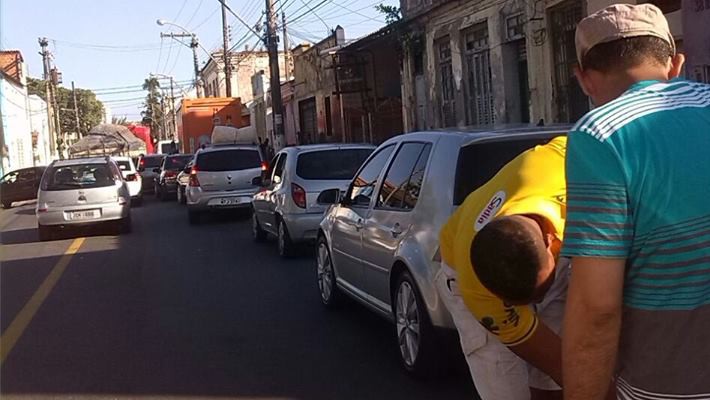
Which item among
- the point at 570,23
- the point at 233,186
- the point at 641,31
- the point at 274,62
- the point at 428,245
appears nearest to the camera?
the point at 641,31

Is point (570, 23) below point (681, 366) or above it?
above

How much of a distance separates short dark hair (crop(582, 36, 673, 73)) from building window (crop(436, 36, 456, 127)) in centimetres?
2023

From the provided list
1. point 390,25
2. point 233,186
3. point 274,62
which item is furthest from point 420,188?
point 274,62

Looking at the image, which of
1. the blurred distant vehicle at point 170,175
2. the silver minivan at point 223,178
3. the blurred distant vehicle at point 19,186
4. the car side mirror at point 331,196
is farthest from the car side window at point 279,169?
the blurred distant vehicle at point 19,186

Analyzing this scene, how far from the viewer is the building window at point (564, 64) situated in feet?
54.8

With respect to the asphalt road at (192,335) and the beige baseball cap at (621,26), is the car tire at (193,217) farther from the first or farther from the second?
the beige baseball cap at (621,26)

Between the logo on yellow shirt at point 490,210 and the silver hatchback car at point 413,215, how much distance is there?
2.64m

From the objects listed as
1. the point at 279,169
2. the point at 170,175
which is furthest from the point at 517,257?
the point at 170,175

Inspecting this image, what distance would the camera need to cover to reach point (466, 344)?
3.50 m

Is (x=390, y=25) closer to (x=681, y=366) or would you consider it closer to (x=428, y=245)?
(x=428, y=245)

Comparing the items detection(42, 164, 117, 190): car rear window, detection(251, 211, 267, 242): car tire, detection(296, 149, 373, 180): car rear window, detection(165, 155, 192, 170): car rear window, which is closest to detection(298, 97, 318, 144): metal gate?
detection(165, 155, 192, 170): car rear window

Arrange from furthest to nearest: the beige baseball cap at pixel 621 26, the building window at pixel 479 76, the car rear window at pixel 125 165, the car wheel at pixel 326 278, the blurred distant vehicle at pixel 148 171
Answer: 1. the blurred distant vehicle at pixel 148 171
2. the car rear window at pixel 125 165
3. the building window at pixel 479 76
4. the car wheel at pixel 326 278
5. the beige baseball cap at pixel 621 26

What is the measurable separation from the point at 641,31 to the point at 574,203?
0.48m

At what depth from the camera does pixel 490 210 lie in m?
2.92
